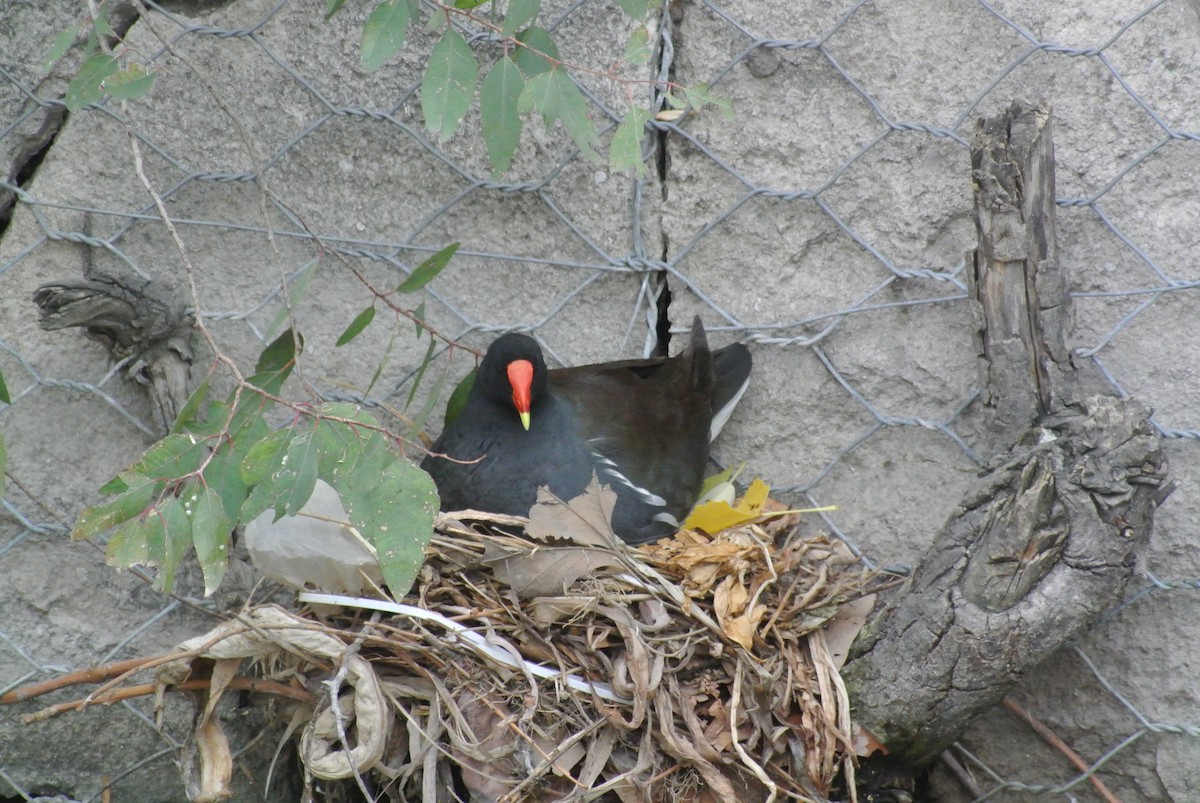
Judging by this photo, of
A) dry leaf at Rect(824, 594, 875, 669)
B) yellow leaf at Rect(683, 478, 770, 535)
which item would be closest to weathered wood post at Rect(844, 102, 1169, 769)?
dry leaf at Rect(824, 594, 875, 669)

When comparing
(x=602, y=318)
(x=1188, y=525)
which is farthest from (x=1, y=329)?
(x=1188, y=525)

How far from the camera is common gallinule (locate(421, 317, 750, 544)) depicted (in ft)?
6.32

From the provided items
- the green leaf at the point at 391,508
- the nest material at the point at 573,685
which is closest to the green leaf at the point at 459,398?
the nest material at the point at 573,685

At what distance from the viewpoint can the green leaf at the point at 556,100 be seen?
1491mm

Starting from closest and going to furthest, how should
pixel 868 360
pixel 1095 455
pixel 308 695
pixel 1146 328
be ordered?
pixel 1095 455 < pixel 308 695 < pixel 1146 328 < pixel 868 360

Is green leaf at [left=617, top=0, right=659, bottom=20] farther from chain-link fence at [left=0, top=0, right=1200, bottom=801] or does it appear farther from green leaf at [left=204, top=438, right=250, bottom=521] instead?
green leaf at [left=204, top=438, right=250, bottom=521]

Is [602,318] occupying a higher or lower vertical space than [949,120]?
lower

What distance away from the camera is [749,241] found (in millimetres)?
1979

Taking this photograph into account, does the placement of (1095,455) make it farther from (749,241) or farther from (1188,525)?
(749,241)

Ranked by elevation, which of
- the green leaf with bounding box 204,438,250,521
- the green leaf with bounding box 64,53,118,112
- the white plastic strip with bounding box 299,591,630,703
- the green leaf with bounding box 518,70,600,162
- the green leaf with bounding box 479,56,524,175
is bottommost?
the white plastic strip with bounding box 299,591,630,703

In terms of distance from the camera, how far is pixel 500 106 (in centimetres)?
155

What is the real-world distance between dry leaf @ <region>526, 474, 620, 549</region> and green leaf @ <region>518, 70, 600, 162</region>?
0.49 m

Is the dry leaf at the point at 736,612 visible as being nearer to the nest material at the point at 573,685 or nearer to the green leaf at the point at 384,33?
the nest material at the point at 573,685

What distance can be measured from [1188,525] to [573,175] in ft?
3.48
